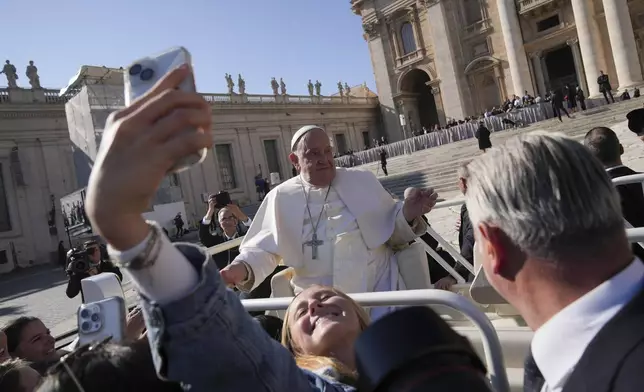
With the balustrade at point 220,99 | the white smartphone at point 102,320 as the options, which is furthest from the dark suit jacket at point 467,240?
the balustrade at point 220,99

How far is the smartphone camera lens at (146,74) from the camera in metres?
0.92

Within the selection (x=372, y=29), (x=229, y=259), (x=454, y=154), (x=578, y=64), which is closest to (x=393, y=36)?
(x=372, y=29)

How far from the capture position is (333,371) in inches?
63.1

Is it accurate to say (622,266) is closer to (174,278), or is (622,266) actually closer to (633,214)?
(174,278)

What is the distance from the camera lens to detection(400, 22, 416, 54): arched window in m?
36.2

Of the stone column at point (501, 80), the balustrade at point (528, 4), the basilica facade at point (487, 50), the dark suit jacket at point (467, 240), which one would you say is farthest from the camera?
the stone column at point (501, 80)

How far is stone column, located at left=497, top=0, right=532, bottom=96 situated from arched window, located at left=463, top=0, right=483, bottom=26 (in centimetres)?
353

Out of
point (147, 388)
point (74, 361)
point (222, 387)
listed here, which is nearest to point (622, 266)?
point (222, 387)

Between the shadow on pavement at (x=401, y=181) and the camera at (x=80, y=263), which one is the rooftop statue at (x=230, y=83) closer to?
the shadow on pavement at (x=401, y=181)

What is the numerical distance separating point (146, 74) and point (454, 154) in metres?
22.2

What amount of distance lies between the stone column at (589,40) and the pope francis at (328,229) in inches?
1038

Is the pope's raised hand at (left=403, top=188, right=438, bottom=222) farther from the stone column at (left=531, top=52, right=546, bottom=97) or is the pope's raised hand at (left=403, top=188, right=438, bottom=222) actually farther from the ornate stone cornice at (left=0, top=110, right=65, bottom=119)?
the stone column at (left=531, top=52, right=546, bottom=97)

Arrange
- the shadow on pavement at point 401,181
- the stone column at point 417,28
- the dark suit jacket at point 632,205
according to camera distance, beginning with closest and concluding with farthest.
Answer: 1. the dark suit jacket at point 632,205
2. the shadow on pavement at point 401,181
3. the stone column at point 417,28

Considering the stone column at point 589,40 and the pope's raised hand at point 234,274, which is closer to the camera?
the pope's raised hand at point 234,274
